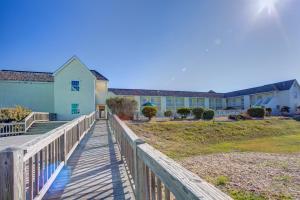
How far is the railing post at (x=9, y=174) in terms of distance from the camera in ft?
7.58

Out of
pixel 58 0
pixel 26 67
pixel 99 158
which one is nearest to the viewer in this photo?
pixel 99 158

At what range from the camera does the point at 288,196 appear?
18.7 feet

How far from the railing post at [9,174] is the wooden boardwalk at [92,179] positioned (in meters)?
1.67

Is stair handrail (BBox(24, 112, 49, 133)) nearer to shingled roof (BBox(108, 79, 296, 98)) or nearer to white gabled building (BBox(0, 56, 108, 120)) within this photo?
white gabled building (BBox(0, 56, 108, 120))

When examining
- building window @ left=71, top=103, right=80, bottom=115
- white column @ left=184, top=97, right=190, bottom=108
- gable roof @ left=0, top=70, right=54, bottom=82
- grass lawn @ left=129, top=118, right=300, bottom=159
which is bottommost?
grass lawn @ left=129, top=118, right=300, bottom=159

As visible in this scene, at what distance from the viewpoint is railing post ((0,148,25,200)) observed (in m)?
2.31

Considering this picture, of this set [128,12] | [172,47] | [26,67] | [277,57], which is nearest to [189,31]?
[172,47]

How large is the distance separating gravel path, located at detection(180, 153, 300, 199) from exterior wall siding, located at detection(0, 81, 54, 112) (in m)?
23.5

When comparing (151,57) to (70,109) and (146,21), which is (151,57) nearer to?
(146,21)

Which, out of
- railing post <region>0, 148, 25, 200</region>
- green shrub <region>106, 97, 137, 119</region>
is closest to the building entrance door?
green shrub <region>106, 97, 137, 119</region>

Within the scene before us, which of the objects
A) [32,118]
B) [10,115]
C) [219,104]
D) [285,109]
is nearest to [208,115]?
[32,118]

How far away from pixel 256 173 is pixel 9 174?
7.70m

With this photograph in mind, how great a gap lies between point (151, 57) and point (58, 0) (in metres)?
10.4

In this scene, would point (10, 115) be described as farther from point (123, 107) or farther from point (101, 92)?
point (101, 92)
